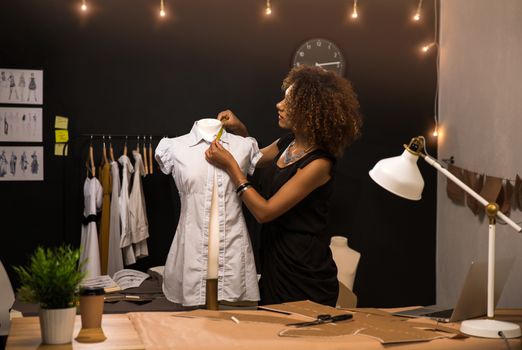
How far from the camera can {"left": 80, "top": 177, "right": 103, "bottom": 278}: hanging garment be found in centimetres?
456

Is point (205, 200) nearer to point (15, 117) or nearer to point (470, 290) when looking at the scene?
point (470, 290)

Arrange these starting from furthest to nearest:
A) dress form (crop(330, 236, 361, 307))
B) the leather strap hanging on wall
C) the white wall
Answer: dress form (crop(330, 236, 361, 307)), the white wall, the leather strap hanging on wall

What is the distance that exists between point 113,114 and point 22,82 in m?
0.62

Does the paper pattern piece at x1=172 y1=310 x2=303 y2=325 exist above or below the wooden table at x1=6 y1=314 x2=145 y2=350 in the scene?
above

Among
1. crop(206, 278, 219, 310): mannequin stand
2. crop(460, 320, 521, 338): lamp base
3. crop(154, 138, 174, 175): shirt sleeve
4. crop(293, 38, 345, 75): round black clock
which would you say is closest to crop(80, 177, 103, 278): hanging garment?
crop(154, 138, 174, 175): shirt sleeve

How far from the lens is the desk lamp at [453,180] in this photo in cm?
220

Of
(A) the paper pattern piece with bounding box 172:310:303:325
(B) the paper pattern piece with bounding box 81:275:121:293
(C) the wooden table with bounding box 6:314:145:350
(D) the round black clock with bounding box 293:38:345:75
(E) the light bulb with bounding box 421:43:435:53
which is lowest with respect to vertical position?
(B) the paper pattern piece with bounding box 81:275:121:293

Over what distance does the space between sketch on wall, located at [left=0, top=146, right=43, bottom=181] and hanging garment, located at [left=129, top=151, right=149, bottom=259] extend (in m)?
0.64

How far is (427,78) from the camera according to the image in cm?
530

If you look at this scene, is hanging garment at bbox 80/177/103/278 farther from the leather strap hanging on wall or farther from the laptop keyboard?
the laptop keyboard

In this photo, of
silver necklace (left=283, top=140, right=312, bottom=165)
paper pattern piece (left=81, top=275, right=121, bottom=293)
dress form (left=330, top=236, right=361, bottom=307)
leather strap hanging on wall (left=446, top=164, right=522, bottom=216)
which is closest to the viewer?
silver necklace (left=283, top=140, right=312, bottom=165)

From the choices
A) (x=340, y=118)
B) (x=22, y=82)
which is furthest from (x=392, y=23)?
(x=22, y=82)

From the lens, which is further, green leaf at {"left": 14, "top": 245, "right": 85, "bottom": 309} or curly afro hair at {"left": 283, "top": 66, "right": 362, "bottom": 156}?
curly afro hair at {"left": 283, "top": 66, "right": 362, "bottom": 156}

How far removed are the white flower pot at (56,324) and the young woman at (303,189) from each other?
1.28 meters
